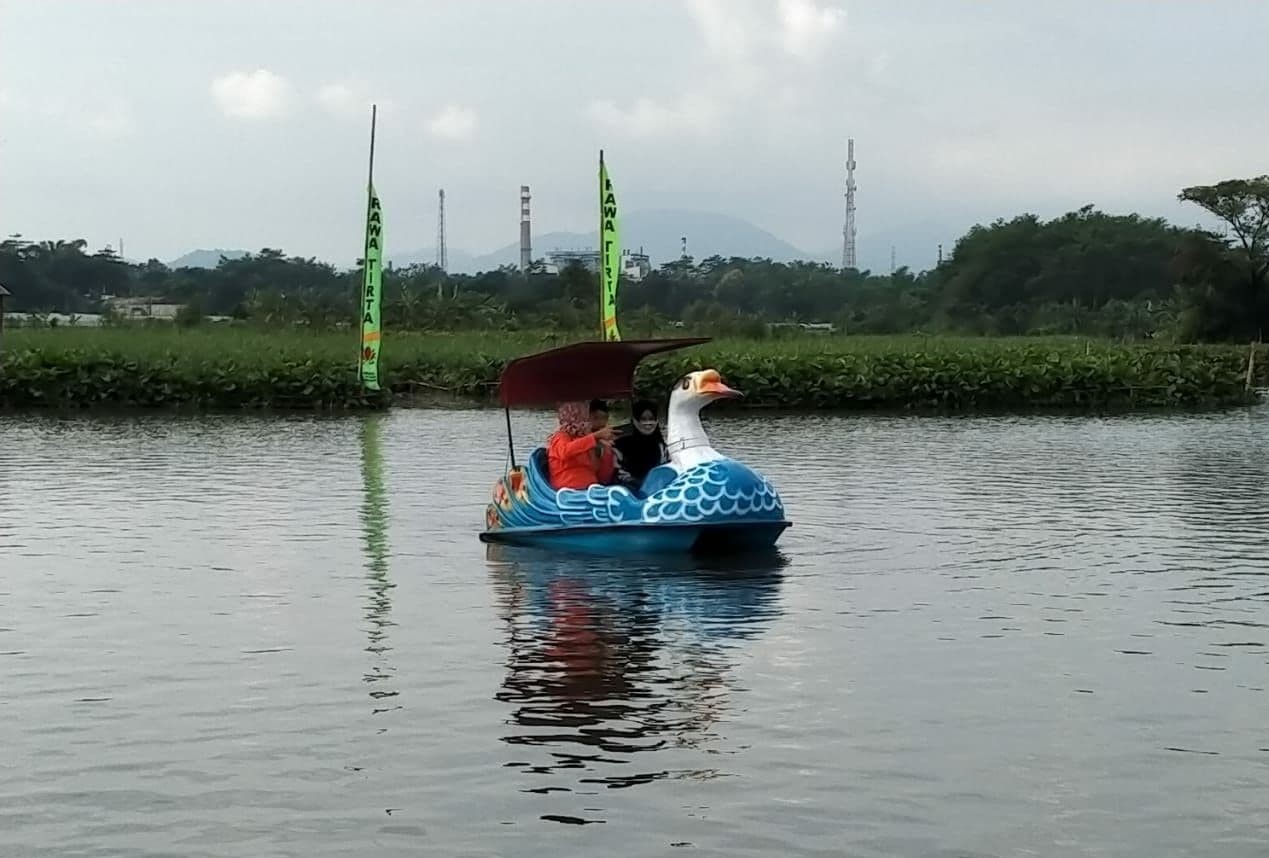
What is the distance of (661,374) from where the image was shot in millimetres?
36906

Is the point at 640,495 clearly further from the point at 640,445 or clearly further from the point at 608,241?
the point at 608,241

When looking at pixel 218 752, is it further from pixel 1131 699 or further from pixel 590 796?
pixel 1131 699

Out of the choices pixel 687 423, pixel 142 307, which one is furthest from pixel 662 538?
pixel 142 307

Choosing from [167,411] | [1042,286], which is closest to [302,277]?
[1042,286]

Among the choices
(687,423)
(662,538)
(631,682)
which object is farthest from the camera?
(687,423)

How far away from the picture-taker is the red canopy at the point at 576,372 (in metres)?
14.6

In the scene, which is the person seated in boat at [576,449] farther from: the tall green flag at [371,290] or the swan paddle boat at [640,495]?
the tall green flag at [371,290]

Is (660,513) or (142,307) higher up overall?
(142,307)

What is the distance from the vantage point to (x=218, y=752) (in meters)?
8.34

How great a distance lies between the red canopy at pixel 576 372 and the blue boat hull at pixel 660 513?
0.68 meters

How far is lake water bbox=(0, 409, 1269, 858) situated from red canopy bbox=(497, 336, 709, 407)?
144 centimetres

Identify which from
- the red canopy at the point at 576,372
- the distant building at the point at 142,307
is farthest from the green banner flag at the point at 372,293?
the distant building at the point at 142,307

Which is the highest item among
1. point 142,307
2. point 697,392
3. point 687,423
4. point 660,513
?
point 142,307

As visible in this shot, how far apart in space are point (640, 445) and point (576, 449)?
71cm
